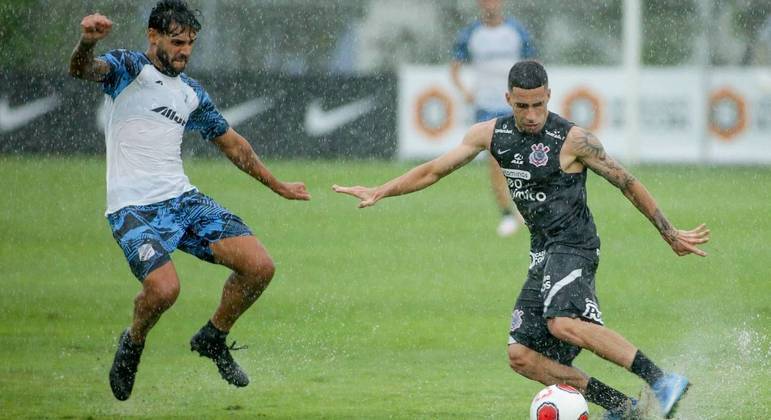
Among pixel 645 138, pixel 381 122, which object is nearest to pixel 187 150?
pixel 381 122

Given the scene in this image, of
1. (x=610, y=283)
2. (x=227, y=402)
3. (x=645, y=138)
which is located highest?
(x=227, y=402)

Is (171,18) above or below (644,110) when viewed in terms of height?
above

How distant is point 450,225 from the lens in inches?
616

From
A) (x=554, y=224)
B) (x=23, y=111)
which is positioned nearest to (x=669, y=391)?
(x=554, y=224)

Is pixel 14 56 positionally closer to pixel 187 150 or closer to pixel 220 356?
pixel 187 150

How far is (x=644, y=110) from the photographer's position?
2234 cm

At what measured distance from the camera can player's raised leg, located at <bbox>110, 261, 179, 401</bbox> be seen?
720cm

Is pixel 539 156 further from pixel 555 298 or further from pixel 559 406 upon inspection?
pixel 559 406

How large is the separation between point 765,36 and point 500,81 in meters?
9.58

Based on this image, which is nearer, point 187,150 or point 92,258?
point 92,258

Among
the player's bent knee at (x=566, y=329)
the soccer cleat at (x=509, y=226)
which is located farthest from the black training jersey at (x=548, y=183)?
the soccer cleat at (x=509, y=226)

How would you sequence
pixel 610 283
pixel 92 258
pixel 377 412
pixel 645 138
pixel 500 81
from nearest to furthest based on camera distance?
1. pixel 377 412
2. pixel 610 283
3. pixel 92 258
4. pixel 500 81
5. pixel 645 138

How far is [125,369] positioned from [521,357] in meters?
2.20

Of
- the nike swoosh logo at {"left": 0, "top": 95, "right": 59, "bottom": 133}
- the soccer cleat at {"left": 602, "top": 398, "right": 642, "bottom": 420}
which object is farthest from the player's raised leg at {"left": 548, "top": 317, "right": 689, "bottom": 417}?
the nike swoosh logo at {"left": 0, "top": 95, "right": 59, "bottom": 133}
